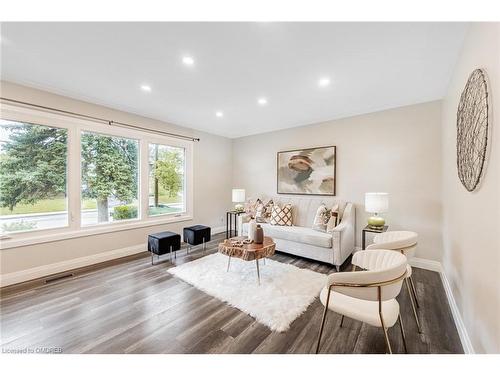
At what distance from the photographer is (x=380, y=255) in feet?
5.87

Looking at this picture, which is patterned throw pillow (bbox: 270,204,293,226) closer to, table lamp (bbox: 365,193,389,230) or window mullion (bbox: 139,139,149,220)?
table lamp (bbox: 365,193,389,230)

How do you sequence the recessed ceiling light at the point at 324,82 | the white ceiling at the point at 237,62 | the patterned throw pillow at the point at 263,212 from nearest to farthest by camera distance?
1. the white ceiling at the point at 237,62
2. the recessed ceiling light at the point at 324,82
3. the patterned throw pillow at the point at 263,212

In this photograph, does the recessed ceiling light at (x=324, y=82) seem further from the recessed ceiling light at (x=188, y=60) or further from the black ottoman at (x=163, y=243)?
the black ottoman at (x=163, y=243)

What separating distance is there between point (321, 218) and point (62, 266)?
4.05 m

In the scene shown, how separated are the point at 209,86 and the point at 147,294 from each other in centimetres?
269

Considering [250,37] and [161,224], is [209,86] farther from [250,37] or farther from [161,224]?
[161,224]

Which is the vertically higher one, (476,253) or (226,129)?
(226,129)

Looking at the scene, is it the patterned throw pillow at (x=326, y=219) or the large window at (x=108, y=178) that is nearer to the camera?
the large window at (x=108, y=178)

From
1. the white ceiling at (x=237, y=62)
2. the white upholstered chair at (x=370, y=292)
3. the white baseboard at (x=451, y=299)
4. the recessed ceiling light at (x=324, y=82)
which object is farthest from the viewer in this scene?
the recessed ceiling light at (x=324, y=82)

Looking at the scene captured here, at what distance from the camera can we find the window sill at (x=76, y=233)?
8.77 feet

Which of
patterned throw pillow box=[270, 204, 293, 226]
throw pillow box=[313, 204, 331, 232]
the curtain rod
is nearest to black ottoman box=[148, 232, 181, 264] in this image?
patterned throw pillow box=[270, 204, 293, 226]

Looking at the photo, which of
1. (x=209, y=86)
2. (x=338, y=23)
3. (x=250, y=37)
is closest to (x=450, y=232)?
(x=338, y=23)

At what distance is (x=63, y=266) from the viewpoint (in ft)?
9.97

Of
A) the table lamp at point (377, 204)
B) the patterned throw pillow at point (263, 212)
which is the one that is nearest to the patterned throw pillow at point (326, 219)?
the table lamp at point (377, 204)
